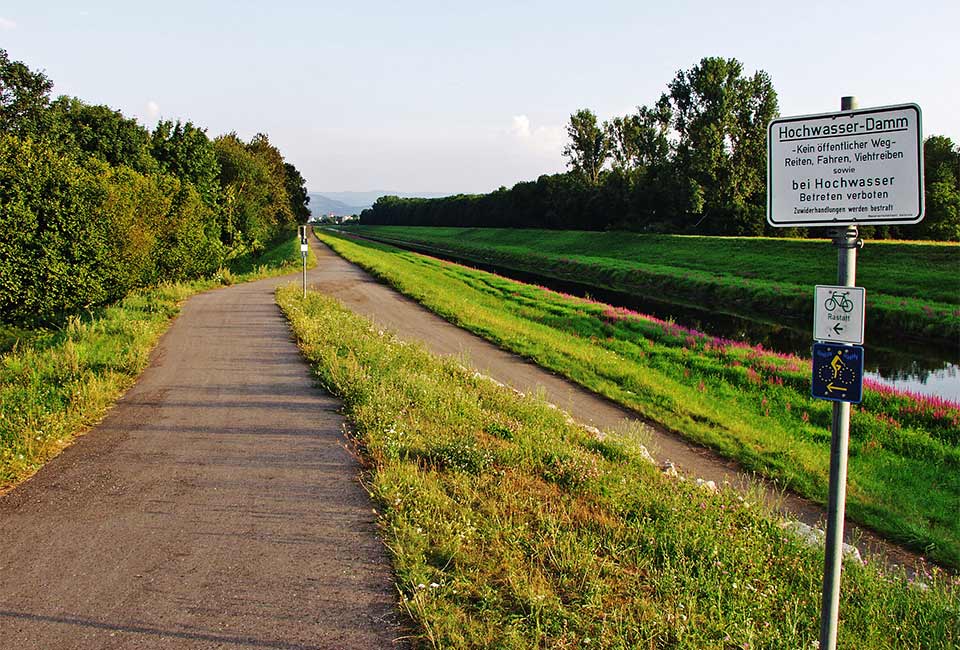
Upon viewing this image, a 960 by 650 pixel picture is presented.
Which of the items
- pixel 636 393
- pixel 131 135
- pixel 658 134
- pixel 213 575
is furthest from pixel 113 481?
pixel 658 134

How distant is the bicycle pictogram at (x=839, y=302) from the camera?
3246 mm

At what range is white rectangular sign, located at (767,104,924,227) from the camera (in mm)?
3121

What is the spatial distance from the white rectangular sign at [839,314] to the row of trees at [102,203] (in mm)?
23936

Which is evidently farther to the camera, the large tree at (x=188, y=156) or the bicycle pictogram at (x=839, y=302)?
the large tree at (x=188, y=156)

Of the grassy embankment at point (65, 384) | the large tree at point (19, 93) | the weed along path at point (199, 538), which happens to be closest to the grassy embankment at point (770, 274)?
the weed along path at point (199, 538)

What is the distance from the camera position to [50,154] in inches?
890

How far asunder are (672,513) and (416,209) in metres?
151

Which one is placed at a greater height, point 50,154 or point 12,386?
point 50,154

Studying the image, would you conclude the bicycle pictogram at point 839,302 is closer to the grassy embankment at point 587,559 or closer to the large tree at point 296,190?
the grassy embankment at point 587,559

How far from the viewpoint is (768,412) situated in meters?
13.5

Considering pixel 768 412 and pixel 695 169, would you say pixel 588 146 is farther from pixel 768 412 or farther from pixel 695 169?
pixel 768 412

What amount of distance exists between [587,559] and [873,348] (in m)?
21.8

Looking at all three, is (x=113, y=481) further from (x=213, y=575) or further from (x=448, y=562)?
(x=448, y=562)

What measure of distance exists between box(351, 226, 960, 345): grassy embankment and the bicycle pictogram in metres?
24.4
